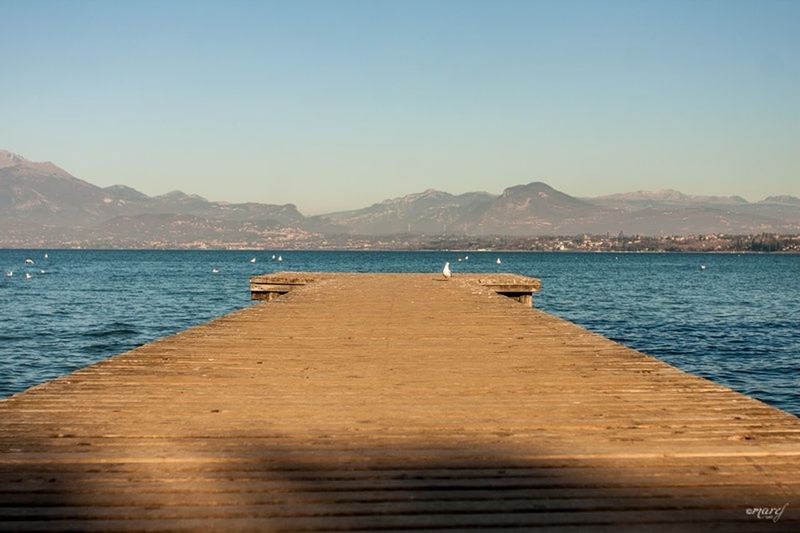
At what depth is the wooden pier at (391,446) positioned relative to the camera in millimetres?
4266

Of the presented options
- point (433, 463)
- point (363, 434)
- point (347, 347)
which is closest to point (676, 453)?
point (433, 463)

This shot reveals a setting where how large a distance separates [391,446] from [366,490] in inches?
36.8

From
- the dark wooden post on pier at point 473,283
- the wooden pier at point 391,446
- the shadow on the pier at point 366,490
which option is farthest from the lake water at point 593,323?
the shadow on the pier at point 366,490

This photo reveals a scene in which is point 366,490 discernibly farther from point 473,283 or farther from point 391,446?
point 473,283

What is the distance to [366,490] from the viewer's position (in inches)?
181

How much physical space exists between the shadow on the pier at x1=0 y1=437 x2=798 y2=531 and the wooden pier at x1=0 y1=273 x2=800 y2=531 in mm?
13

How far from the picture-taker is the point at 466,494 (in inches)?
180

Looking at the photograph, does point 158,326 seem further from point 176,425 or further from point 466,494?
point 466,494

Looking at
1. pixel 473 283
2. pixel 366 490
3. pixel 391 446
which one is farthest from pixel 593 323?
pixel 366 490

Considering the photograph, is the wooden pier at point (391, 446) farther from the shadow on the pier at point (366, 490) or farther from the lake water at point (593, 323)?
the lake water at point (593, 323)

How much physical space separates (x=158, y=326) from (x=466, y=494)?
29.1m

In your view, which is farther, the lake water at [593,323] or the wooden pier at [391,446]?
the lake water at [593,323]

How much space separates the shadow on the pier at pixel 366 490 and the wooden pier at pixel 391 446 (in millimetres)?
13

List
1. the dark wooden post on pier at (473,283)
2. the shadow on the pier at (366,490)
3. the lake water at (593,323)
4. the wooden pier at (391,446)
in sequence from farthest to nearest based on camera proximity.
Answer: the dark wooden post on pier at (473,283) < the lake water at (593,323) < the wooden pier at (391,446) < the shadow on the pier at (366,490)
